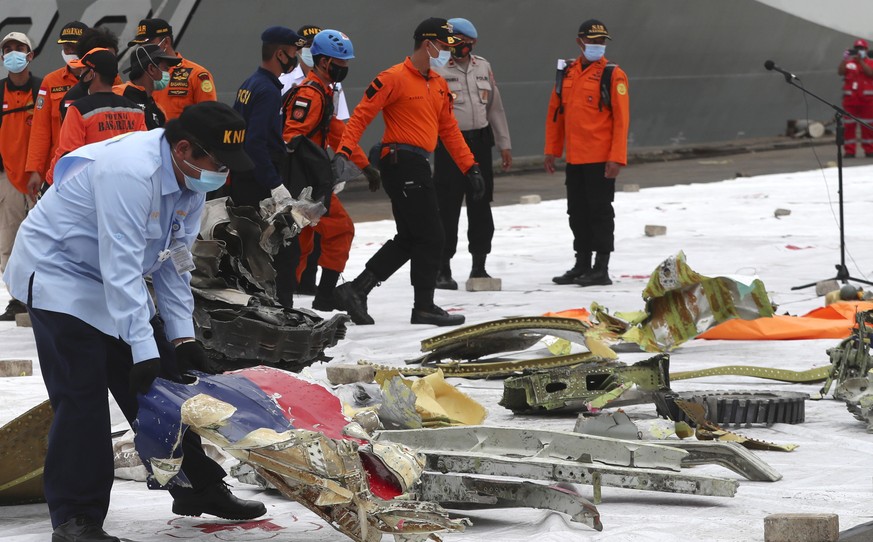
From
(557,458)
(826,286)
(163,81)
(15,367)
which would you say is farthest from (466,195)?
(557,458)

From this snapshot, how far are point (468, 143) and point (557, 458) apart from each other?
20.0 feet

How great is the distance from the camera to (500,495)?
4570 millimetres

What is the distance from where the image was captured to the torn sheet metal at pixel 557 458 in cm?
472

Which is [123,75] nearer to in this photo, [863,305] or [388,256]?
[388,256]

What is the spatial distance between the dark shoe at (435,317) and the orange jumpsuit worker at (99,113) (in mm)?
2208

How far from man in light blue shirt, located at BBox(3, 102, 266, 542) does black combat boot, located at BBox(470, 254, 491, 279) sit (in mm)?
6676

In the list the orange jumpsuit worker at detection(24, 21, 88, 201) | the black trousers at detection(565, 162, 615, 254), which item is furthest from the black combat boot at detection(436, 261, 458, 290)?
the orange jumpsuit worker at detection(24, 21, 88, 201)

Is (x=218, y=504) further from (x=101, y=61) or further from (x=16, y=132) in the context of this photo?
(x=16, y=132)

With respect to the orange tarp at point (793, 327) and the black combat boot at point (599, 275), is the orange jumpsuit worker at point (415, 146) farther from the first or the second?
the black combat boot at point (599, 275)

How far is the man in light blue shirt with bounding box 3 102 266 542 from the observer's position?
13.2 ft

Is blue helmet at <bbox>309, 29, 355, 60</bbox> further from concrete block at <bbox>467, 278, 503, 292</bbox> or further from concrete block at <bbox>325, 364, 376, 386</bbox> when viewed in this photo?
concrete block at <bbox>467, 278, 503, 292</bbox>

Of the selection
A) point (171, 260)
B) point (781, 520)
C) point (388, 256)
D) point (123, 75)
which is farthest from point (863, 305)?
point (123, 75)

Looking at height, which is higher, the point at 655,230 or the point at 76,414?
the point at 76,414

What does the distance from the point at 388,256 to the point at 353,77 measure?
34.1 feet
